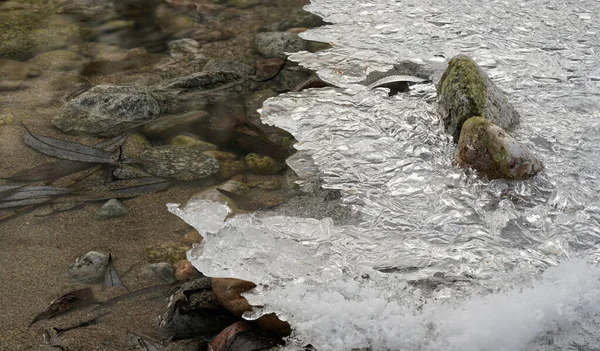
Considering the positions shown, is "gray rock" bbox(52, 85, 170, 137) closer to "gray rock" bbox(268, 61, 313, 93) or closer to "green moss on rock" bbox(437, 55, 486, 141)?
"gray rock" bbox(268, 61, 313, 93)

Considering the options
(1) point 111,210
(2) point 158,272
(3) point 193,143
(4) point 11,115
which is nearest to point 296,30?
(3) point 193,143

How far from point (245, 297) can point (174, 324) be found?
0.78 ft

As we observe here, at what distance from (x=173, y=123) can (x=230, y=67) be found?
79 centimetres

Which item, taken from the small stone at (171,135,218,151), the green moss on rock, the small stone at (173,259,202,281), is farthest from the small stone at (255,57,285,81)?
the small stone at (173,259,202,281)

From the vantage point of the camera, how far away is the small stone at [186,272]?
207cm

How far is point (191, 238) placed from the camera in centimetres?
224

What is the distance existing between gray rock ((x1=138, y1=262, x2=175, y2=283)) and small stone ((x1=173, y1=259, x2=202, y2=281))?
2 centimetres

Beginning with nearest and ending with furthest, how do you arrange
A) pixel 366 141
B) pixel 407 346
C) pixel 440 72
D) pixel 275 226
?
1. pixel 407 346
2. pixel 275 226
3. pixel 366 141
4. pixel 440 72

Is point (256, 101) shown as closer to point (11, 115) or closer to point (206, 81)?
point (206, 81)

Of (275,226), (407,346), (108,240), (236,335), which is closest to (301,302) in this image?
(236,335)

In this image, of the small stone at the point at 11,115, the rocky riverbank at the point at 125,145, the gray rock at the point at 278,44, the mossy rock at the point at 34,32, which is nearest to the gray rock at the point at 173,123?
the rocky riverbank at the point at 125,145

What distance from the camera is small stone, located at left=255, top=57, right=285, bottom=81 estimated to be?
3.64m

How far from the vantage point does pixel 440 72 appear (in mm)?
3480

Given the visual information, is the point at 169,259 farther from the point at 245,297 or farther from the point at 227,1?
the point at 227,1
